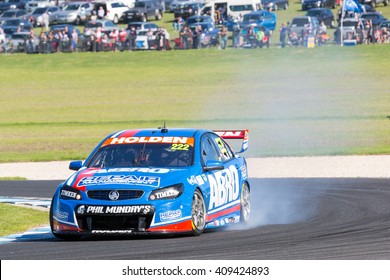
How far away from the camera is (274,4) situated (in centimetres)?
7188

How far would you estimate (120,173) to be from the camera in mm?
12008

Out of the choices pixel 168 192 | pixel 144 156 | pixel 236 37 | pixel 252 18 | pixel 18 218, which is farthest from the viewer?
pixel 252 18

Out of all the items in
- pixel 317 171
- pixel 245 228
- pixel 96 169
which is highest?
pixel 96 169

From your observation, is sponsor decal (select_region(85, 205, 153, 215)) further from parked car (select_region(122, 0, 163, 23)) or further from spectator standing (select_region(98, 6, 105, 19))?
spectator standing (select_region(98, 6, 105, 19))

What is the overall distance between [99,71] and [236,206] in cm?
4394

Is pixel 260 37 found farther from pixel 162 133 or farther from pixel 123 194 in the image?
pixel 123 194

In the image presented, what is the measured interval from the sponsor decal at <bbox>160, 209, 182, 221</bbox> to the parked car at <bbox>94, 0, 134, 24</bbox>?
6120cm

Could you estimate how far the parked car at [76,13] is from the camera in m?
71.7

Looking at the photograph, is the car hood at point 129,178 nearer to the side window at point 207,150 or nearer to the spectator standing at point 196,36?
the side window at point 207,150

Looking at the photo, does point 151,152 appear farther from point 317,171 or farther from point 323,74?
point 323,74

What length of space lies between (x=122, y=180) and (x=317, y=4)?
5869 centimetres

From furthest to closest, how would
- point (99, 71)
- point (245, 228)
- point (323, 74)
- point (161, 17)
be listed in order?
point (161, 17)
point (99, 71)
point (323, 74)
point (245, 228)

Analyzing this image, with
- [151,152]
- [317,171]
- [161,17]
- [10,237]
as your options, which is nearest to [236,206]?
[151,152]

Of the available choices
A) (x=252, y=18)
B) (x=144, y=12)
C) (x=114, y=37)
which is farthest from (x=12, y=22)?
(x=252, y=18)
